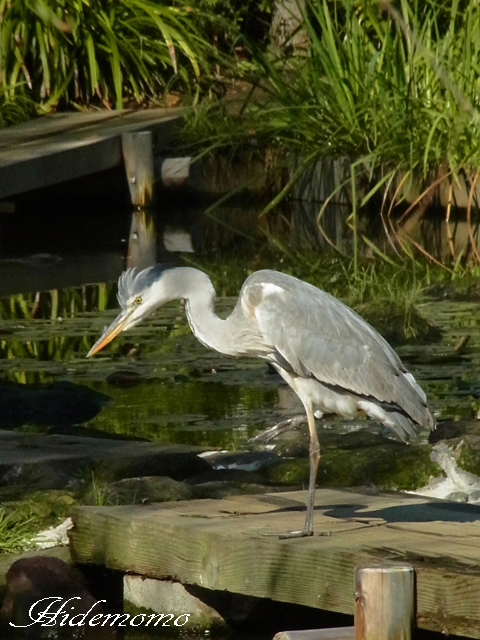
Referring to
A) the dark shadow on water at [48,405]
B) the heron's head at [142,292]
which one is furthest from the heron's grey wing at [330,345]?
the dark shadow on water at [48,405]

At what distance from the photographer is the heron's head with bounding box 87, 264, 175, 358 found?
181 inches

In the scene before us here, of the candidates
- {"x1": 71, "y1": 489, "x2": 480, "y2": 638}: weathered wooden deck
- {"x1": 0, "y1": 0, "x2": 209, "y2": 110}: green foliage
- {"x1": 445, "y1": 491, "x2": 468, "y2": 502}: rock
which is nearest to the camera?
{"x1": 71, "y1": 489, "x2": 480, "y2": 638}: weathered wooden deck

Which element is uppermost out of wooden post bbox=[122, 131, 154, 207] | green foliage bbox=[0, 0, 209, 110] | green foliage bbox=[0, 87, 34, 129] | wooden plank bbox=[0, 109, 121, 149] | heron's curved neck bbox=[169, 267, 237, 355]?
green foliage bbox=[0, 0, 209, 110]

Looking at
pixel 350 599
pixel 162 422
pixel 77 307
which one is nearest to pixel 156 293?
pixel 350 599

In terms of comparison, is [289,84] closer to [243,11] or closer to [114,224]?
[114,224]

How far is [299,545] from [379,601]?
65cm

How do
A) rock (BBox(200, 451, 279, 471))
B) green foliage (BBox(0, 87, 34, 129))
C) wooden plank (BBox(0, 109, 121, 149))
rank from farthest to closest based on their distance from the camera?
green foliage (BBox(0, 87, 34, 129))
wooden plank (BBox(0, 109, 121, 149))
rock (BBox(200, 451, 279, 471))

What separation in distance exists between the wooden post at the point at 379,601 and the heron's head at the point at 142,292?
169 centimetres

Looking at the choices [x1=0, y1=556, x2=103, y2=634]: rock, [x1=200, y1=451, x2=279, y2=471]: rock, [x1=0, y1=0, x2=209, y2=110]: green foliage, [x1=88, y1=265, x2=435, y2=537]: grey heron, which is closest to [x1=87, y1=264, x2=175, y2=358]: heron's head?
[x1=88, y1=265, x2=435, y2=537]: grey heron

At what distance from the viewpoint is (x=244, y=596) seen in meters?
4.30

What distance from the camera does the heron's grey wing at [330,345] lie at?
14.6 ft

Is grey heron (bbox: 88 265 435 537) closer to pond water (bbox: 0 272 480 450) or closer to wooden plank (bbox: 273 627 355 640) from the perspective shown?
wooden plank (bbox: 273 627 355 640)

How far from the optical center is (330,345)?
14.8ft

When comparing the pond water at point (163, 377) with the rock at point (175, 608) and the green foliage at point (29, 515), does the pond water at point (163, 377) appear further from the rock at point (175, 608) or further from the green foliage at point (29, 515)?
the rock at point (175, 608)
